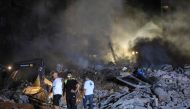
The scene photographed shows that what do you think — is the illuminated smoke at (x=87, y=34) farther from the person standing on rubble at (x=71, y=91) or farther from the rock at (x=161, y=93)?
the person standing on rubble at (x=71, y=91)

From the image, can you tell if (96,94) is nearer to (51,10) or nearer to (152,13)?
(51,10)

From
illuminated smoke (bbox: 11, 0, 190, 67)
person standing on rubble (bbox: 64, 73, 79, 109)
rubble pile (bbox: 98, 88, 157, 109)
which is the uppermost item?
illuminated smoke (bbox: 11, 0, 190, 67)

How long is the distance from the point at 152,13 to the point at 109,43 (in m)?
5.83

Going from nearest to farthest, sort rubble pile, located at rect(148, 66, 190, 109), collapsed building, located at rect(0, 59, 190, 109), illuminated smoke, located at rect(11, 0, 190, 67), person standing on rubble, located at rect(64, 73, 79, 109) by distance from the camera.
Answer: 1. person standing on rubble, located at rect(64, 73, 79, 109)
2. collapsed building, located at rect(0, 59, 190, 109)
3. rubble pile, located at rect(148, 66, 190, 109)
4. illuminated smoke, located at rect(11, 0, 190, 67)

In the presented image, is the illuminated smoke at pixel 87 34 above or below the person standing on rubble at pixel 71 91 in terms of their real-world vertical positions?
above

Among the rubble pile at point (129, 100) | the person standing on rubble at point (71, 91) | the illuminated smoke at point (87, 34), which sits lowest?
the rubble pile at point (129, 100)

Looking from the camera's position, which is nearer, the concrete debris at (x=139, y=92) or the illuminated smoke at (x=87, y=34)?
the concrete debris at (x=139, y=92)

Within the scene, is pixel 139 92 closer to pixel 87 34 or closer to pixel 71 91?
pixel 71 91

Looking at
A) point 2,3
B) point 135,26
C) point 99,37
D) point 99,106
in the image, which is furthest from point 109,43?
point 99,106

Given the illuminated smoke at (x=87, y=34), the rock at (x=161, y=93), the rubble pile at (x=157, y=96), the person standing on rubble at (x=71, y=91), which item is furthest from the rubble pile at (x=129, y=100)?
the illuminated smoke at (x=87, y=34)

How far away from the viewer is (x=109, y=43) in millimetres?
31250

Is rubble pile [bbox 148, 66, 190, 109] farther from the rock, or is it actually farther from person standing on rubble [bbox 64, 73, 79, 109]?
person standing on rubble [bbox 64, 73, 79, 109]

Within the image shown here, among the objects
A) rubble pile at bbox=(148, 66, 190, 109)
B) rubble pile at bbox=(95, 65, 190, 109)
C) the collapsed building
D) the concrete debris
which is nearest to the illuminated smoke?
the concrete debris

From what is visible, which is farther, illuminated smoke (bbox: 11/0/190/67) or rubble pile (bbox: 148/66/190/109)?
illuminated smoke (bbox: 11/0/190/67)
